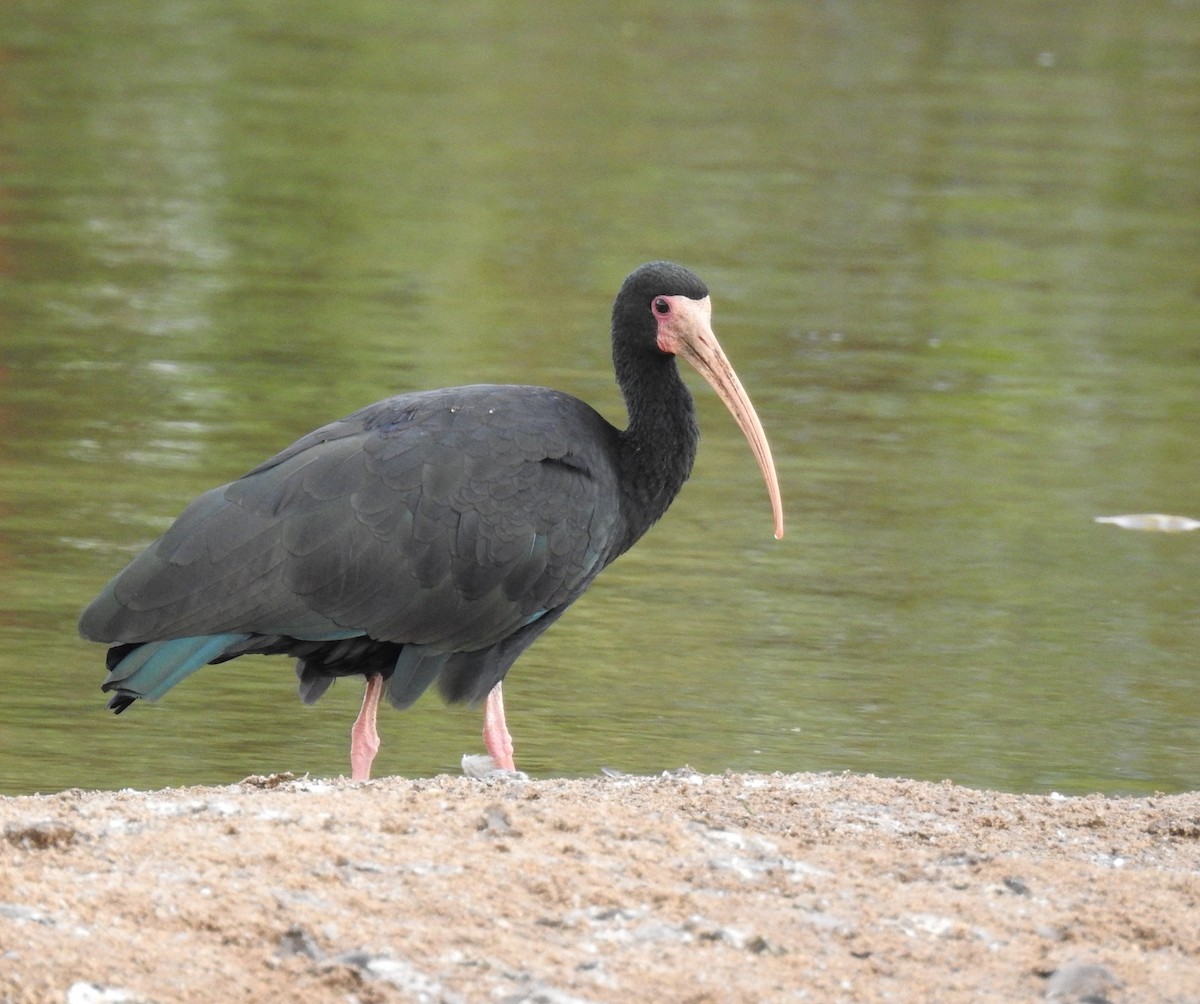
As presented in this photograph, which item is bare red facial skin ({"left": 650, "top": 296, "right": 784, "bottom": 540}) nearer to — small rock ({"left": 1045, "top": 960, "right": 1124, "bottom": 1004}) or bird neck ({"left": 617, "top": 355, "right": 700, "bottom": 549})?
bird neck ({"left": 617, "top": 355, "right": 700, "bottom": 549})

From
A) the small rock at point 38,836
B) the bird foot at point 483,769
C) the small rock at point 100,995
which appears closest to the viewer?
the small rock at point 100,995

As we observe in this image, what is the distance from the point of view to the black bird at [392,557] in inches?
279

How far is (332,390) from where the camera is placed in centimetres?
1329

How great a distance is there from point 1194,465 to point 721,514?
299 centimetres

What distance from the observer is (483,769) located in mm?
7598

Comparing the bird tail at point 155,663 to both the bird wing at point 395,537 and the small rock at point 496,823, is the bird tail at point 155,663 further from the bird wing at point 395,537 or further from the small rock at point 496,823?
the small rock at point 496,823

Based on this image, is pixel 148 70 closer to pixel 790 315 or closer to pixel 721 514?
pixel 790 315

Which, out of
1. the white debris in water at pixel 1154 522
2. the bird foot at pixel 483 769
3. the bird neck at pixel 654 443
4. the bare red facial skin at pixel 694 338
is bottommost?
the white debris in water at pixel 1154 522

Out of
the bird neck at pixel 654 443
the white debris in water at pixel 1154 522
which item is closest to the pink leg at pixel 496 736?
the bird neck at pixel 654 443

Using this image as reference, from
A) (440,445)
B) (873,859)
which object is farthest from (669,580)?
(873,859)

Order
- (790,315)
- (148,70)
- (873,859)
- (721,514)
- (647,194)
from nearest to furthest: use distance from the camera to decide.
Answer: (873,859), (721,514), (790,315), (647,194), (148,70)

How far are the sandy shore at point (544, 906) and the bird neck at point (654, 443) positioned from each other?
5.75 feet

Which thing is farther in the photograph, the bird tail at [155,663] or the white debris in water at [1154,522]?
the white debris in water at [1154,522]

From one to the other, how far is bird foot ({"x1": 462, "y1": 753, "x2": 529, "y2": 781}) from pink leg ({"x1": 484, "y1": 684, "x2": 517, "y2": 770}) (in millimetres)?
21
